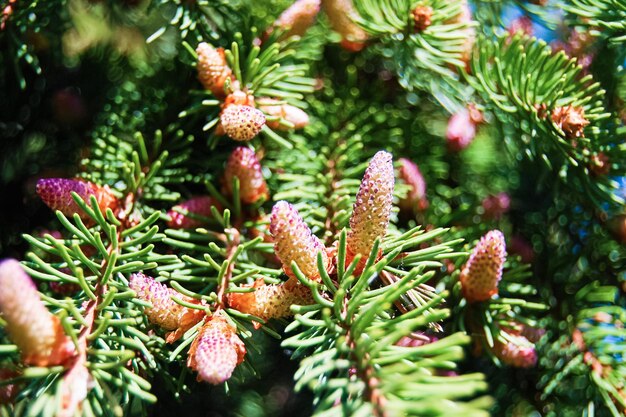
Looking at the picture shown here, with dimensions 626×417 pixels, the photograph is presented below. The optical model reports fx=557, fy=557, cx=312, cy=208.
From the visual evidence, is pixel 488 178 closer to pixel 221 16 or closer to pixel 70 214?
pixel 221 16

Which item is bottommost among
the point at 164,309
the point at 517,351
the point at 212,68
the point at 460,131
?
the point at 517,351

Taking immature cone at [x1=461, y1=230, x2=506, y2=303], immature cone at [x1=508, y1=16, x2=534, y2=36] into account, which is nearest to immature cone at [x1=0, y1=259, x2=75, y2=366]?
immature cone at [x1=461, y1=230, x2=506, y2=303]

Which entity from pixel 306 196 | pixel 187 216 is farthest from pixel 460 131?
pixel 187 216

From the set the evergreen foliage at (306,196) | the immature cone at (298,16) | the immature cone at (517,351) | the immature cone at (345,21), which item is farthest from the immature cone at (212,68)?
the immature cone at (517,351)

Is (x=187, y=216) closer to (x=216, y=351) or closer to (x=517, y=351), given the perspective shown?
(x=216, y=351)

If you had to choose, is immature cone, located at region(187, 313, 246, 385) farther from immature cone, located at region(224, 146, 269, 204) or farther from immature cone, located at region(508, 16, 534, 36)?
immature cone, located at region(508, 16, 534, 36)

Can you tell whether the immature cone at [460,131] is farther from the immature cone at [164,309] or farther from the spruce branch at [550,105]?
the immature cone at [164,309]
